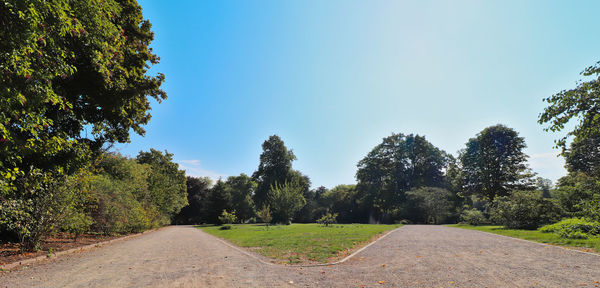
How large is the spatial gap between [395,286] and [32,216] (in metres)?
11.6

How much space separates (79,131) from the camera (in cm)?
1041

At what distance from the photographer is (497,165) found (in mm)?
36250

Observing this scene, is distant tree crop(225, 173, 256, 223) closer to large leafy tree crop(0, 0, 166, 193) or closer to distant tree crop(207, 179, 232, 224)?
distant tree crop(207, 179, 232, 224)

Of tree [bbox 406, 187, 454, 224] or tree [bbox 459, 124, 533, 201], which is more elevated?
tree [bbox 459, 124, 533, 201]

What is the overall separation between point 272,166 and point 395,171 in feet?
87.7

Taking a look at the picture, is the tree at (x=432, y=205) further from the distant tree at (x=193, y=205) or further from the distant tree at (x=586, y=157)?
the distant tree at (x=193, y=205)

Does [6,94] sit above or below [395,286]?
above

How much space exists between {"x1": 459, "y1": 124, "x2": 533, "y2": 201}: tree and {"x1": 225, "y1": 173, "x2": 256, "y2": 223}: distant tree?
1631 inches

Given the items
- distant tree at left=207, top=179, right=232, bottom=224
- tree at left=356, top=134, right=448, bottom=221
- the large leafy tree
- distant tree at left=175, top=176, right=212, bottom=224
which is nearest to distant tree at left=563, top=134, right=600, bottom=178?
tree at left=356, top=134, right=448, bottom=221

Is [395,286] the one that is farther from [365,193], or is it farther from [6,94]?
[365,193]

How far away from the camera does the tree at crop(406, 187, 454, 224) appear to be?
37.5 m

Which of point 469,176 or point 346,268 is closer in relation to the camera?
point 346,268

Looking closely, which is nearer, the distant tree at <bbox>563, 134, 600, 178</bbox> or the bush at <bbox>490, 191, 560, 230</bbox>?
the bush at <bbox>490, 191, 560, 230</bbox>

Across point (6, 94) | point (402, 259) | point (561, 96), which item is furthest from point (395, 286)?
point (561, 96)
